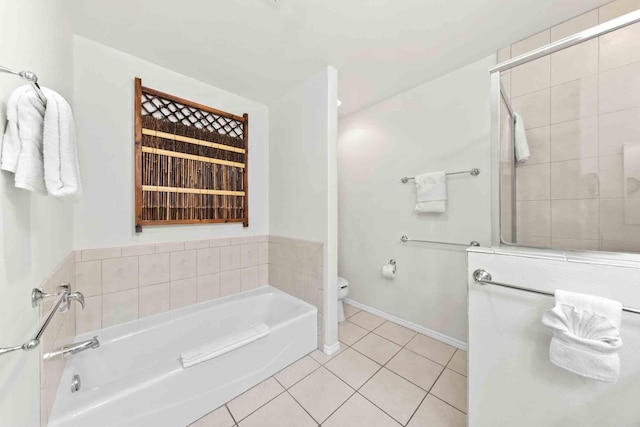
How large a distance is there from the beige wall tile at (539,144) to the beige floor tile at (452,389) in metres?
1.53

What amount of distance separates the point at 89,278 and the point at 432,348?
103 inches

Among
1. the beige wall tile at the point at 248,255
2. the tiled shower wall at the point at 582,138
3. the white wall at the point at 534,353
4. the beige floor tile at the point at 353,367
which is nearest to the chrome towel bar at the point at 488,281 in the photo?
the white wall at the point at 534,353

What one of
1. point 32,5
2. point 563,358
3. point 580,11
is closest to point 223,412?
point 563,358

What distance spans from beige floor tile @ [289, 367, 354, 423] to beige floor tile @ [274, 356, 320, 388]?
0.13ft

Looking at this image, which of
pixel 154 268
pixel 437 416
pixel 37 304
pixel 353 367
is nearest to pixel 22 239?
pixel 37 304

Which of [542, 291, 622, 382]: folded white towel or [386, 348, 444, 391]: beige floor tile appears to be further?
[386, 348, 444, 391]: beige floor tile

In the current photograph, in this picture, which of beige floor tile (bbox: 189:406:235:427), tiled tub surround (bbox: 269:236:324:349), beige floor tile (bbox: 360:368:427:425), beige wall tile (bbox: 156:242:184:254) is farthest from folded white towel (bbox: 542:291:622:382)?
beige wall tile (bbox: 156:242:184:254)

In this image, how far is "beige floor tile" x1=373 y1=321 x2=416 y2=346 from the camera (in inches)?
76.9

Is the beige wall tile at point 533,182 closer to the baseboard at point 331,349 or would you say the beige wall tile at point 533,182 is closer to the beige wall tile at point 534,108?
the beige wall tile at point 534,108

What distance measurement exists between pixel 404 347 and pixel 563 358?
1291mm

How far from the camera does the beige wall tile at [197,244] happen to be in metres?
1.86

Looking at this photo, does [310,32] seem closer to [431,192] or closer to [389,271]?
[431,192]

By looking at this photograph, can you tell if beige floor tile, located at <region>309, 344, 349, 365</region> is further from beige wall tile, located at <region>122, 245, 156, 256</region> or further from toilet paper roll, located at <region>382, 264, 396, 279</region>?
beige wall tile, located at <region>122, 245, 156, 256</region>

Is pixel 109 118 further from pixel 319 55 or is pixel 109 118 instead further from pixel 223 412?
pixel 223 412
